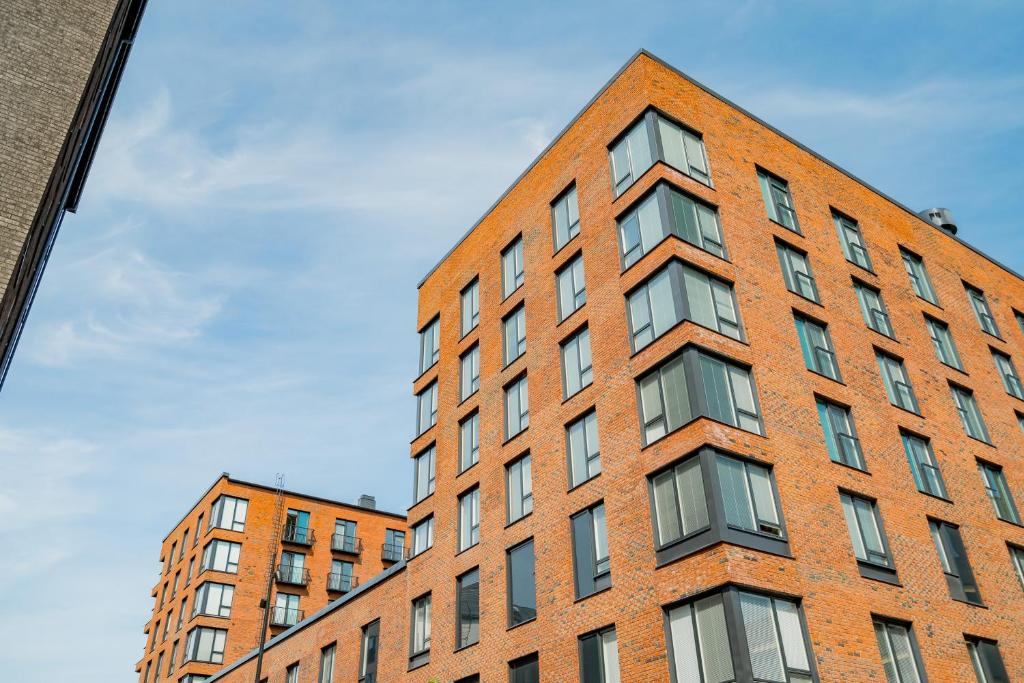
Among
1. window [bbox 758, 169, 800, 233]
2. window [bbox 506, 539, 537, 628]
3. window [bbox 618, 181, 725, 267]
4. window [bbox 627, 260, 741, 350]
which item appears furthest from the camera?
window [bbox 758, 169, 800, 233]

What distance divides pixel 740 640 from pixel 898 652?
18.9 feet

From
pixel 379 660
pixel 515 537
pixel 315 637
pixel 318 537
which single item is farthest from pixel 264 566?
pixel 515 537

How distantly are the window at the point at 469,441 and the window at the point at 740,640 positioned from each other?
12.3m

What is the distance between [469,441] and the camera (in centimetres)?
3067

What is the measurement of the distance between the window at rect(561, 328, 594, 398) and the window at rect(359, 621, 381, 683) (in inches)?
502

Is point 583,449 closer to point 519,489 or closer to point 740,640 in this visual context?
point 519,489

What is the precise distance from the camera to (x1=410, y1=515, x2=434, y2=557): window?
30828 millimetres

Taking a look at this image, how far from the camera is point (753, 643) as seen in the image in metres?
17.6

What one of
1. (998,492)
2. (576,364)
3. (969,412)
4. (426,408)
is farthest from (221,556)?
(998,492)

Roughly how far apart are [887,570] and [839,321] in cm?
813

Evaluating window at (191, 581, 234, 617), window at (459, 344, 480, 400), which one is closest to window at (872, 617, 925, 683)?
window at (459, 344, 480, 400)

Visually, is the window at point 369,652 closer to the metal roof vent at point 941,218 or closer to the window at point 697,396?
the window at point 697,396

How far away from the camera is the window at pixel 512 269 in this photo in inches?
1231

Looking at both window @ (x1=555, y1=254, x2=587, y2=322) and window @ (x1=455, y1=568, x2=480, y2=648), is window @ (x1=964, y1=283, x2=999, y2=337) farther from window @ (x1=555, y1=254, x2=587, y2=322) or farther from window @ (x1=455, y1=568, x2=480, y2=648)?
window @ (x1=455, y1=568, x2=480, y2=648)
